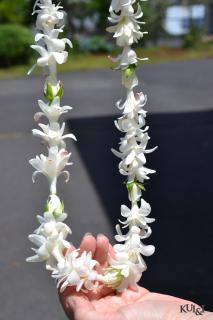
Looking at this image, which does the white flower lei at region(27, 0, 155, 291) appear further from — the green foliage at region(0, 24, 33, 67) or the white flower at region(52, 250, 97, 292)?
the green foliage at region(0, 24, 33, 67)

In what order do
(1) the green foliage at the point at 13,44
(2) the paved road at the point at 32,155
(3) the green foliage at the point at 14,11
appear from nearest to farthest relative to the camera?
(2) the paved road at the point at 32,155, (1) the green foliage at the point at 13,44, (3) the green foliage at the point at 14,11

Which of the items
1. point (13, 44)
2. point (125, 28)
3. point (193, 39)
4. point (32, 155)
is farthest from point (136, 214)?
point (193, 39)

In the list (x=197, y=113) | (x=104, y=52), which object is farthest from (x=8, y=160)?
(x=104, y=52)

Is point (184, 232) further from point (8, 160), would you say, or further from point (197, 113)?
point (197, 113)

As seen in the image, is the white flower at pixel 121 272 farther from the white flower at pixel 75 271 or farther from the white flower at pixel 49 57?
the white flower at pixel 49 57

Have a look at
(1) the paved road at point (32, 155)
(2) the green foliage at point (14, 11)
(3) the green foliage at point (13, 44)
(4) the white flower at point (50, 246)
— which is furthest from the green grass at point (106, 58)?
(4) the white flower at point (50, 246)

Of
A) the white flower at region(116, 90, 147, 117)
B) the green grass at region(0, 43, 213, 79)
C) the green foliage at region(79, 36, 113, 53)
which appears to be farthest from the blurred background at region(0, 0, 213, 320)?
the green foliage at region(79, 36, 113, 53)
